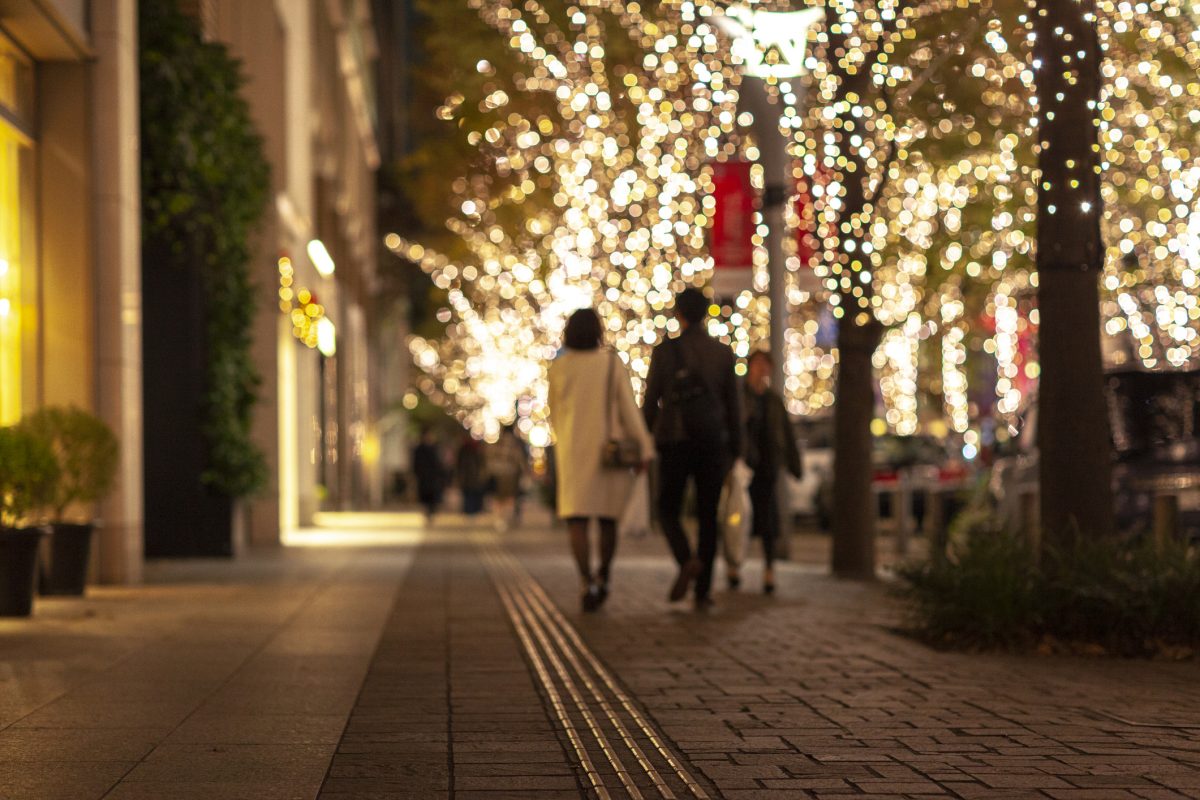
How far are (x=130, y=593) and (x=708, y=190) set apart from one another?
8.07 meters

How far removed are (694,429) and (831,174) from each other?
571cm

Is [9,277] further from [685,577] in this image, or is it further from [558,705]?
[558,705]

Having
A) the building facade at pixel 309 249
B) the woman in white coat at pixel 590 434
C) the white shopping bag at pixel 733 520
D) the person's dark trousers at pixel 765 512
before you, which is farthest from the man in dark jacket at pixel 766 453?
the building facade at pixel 309 249

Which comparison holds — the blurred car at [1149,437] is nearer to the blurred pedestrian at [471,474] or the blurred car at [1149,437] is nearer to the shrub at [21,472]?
the shrub at [21,472]

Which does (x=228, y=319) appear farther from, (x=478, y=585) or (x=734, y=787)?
(x=734, y=787)

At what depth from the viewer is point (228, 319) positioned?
2023cm

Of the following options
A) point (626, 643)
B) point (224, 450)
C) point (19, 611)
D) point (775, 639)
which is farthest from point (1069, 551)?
point (224, 450)

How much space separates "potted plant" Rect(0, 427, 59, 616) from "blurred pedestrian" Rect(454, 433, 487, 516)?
23.0m

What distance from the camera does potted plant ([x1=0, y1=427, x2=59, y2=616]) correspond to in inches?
448

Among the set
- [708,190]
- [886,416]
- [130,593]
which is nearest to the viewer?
[130,593]

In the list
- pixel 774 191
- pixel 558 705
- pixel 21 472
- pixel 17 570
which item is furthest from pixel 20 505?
pixel 774 191

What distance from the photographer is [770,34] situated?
1490cm

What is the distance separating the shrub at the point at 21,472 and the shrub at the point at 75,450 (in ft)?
1.16

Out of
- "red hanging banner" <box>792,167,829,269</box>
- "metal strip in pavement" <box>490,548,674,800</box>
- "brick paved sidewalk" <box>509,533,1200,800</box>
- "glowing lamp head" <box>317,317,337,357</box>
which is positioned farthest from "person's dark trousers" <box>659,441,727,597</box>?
"glowing lamp head" <box>317,317,337,357</box>
